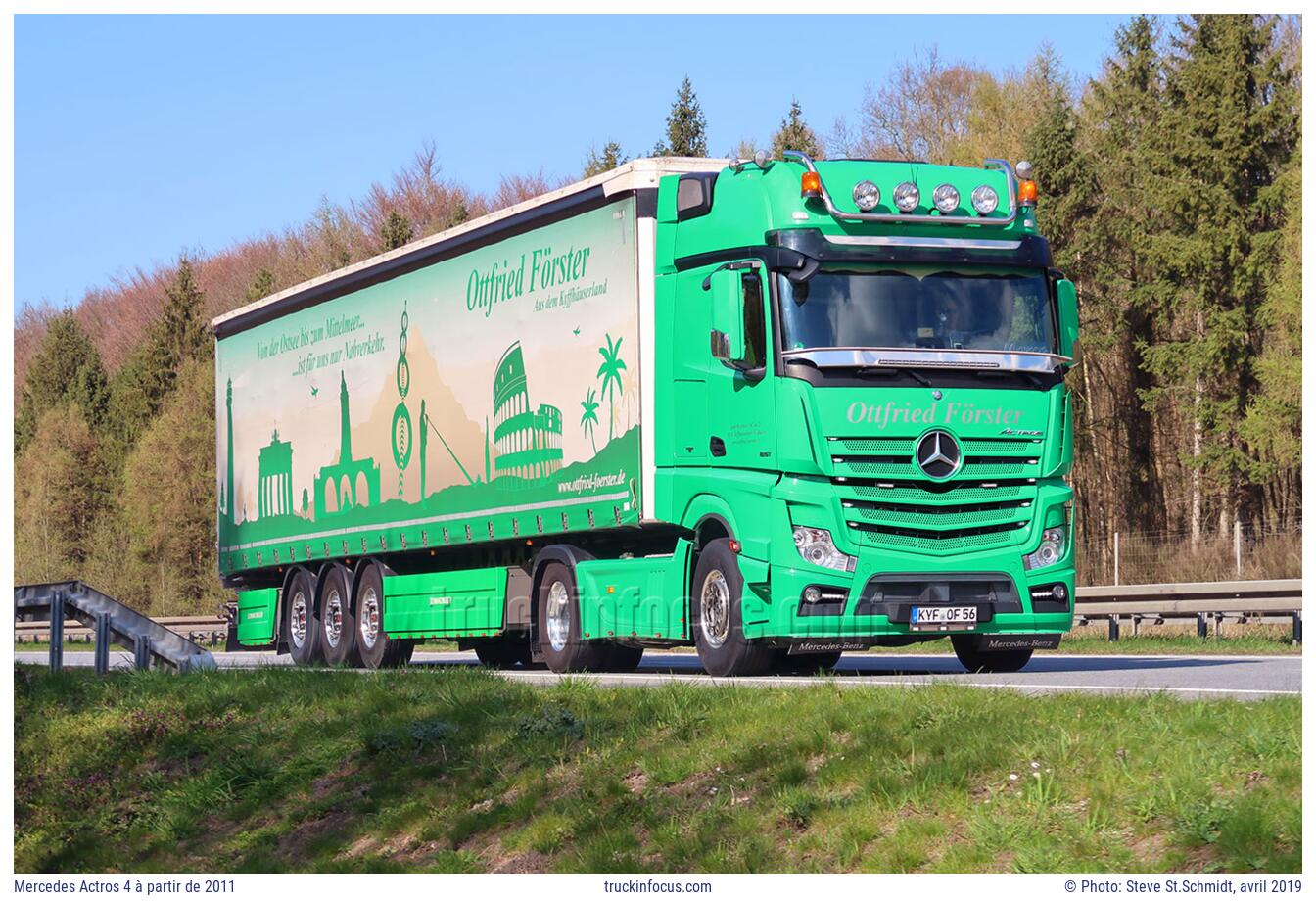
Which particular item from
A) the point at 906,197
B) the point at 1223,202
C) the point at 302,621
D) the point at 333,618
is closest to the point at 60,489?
the point at 1223,202

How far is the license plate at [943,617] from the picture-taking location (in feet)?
49.7

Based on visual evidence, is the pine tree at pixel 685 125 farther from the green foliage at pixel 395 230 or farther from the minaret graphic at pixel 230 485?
the minaret graphic at pixel 230 485

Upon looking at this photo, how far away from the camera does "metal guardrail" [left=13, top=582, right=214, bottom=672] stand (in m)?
17.0

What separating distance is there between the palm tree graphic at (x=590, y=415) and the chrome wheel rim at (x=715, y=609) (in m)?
2.06

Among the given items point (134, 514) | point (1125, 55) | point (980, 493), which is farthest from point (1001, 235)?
point (134, 514)

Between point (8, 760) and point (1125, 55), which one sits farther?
point (1125, 55)

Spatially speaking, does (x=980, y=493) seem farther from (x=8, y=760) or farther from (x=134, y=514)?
(x=134, y=514)

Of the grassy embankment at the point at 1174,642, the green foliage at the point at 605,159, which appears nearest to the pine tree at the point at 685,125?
the green foliage at the point at 605,159

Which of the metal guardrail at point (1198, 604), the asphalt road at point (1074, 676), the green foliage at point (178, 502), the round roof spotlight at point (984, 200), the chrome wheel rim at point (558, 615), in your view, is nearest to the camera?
the asphalt road at point (1074, 676)

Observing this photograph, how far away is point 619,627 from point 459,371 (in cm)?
427

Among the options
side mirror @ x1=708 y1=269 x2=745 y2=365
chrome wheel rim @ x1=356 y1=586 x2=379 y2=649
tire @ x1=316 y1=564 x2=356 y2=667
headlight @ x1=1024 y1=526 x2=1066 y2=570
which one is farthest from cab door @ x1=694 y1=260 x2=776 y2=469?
tire @ x1=316 y1=564 x2=356 y2=667

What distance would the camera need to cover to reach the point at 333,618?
76.1 feet

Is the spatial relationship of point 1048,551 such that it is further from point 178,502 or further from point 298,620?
point 178,502

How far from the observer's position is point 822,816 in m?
8.87
